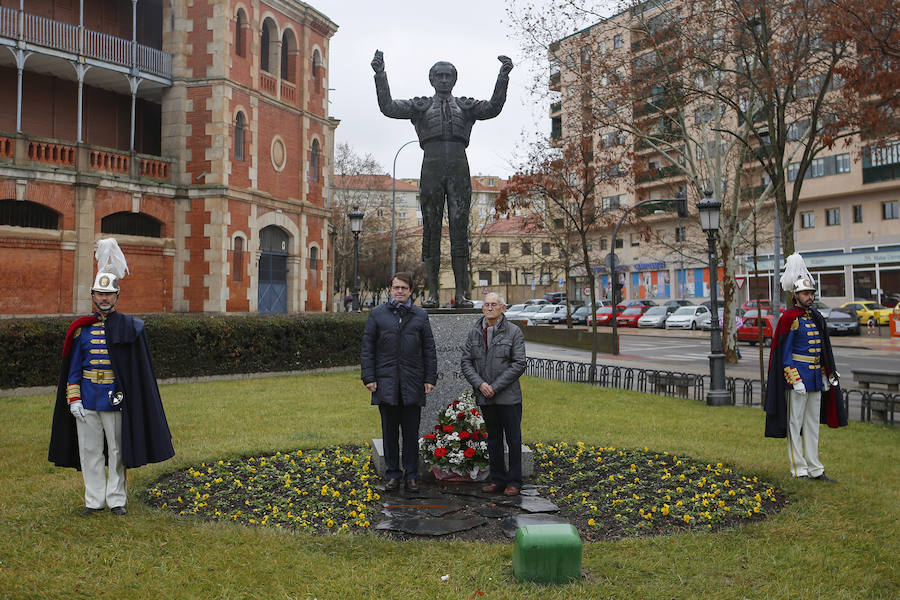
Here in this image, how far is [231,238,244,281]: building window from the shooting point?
2511 centimetres

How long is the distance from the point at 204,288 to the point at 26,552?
66.8ft

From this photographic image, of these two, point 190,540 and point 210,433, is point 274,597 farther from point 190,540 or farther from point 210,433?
point 210,433

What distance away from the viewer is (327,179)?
3002 cm

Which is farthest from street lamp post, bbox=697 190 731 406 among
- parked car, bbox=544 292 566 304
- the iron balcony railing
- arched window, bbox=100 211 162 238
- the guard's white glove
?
parked car, bbox=544 292 566 304

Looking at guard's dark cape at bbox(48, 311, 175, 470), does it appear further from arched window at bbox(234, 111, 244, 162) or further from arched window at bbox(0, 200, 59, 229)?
arched window at bbox(234, 111, 244, 162)

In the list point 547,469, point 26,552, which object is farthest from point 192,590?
point 547,469

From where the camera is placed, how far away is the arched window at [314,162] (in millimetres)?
29062

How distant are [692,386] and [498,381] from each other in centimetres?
1119

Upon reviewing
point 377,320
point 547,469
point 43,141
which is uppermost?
point 43,141

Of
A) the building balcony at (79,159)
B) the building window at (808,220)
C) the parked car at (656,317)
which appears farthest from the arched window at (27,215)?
the building window at (808,220)

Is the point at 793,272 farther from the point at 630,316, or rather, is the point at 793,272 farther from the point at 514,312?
the point at 514,312

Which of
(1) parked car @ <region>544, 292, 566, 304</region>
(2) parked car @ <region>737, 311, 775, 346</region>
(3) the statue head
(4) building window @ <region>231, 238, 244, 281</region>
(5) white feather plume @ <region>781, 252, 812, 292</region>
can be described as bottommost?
(2) parked car @ <region>737, 311, 775, 346</region>

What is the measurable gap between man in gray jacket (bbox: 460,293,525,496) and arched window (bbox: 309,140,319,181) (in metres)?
23.5

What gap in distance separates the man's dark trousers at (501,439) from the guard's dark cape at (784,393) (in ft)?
8.30
